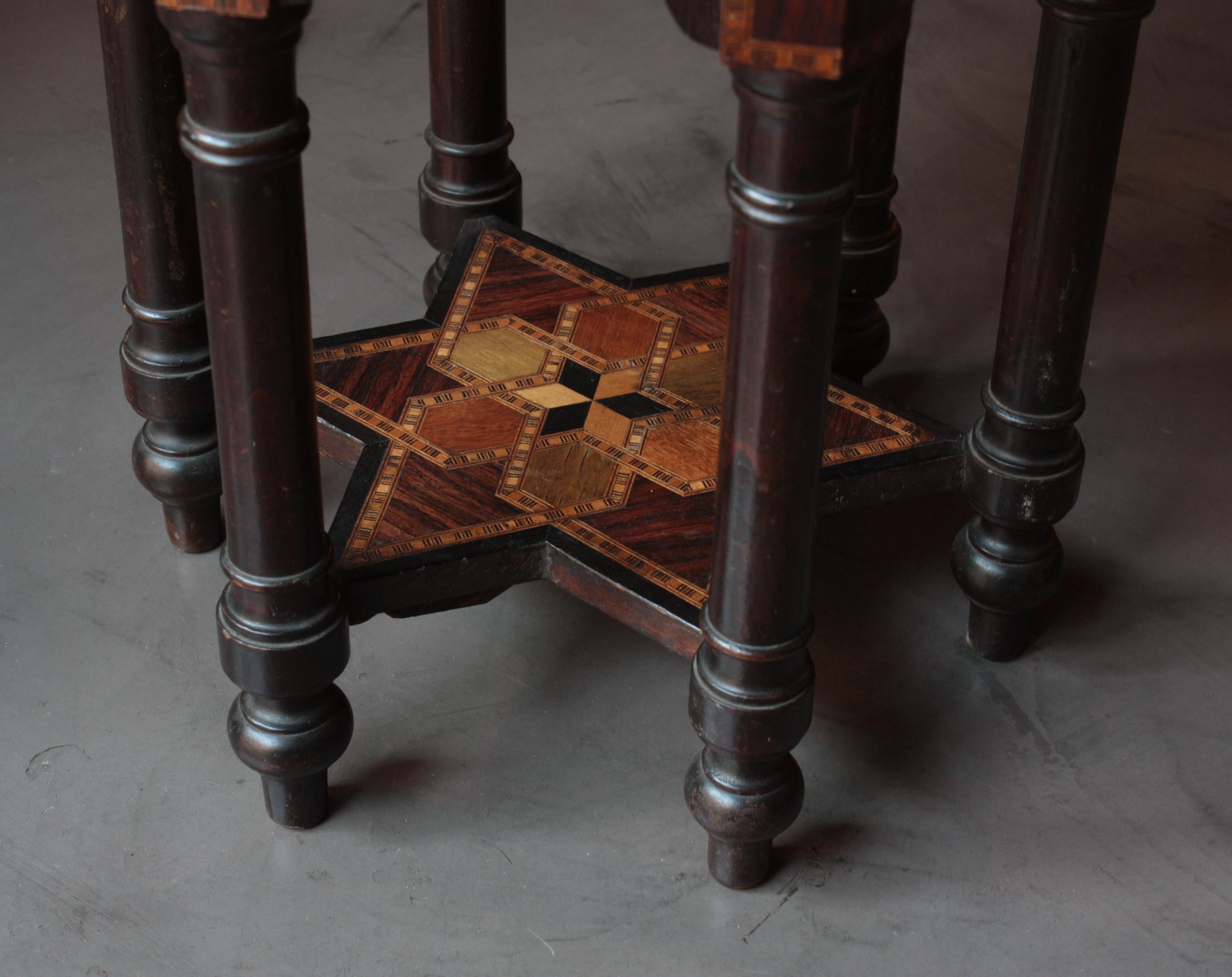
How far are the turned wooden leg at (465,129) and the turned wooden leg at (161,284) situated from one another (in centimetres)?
47

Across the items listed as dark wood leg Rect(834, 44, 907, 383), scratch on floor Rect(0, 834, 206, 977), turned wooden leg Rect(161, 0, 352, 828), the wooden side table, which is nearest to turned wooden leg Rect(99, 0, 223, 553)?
the wooden side table

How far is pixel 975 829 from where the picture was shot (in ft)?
6.43

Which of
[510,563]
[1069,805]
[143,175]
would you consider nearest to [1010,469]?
[1069,805]

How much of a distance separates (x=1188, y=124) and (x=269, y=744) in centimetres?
240

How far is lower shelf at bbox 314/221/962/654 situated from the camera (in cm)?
190

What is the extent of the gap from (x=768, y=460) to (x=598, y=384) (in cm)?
72

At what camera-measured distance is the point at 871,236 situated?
96.4 inches

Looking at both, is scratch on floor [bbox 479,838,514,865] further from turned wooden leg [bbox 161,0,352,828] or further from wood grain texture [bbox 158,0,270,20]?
wood grain texture [bbox 158,0,270,20]

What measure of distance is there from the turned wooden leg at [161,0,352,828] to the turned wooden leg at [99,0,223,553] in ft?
1.35

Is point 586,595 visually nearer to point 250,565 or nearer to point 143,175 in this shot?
point 250,565

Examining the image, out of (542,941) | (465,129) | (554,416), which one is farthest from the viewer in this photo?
(465,129)

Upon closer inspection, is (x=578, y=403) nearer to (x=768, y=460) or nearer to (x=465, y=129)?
(x=465, y=129)

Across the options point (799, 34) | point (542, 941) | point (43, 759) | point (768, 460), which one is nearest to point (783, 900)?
point (542, 941)

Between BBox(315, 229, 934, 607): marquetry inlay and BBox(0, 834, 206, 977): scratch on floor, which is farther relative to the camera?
BBox(315, 229, 934, 607): marquetry inlay
